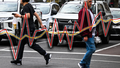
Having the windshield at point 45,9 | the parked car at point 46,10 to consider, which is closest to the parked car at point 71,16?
the parked car at point 46,10

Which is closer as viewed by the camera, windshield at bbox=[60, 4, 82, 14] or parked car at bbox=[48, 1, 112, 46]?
parked car at bbox=[48, 1, 112, 46]

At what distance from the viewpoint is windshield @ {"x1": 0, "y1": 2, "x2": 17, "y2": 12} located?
15438 millimetres

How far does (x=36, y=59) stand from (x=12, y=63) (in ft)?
3.94

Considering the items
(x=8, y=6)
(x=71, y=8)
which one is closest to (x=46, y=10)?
(x=8, y=6)

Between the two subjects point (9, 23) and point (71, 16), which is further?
point (71, 16)

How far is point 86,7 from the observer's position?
7.45m

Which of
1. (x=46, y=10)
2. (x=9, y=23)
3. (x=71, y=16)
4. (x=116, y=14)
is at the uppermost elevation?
(x=71, y=16)

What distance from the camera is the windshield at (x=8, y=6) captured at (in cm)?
1544

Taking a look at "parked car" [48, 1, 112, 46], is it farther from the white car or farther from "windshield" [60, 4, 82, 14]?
the white car

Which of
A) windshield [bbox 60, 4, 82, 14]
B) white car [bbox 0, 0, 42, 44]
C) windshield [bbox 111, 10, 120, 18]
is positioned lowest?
Result: windshield [bbox 111, 10, 120, 18]

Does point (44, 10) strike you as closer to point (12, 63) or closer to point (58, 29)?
point (58, 29)

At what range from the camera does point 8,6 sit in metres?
15.8

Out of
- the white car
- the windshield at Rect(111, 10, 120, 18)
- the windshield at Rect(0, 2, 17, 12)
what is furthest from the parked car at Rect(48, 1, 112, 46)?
the windshield at Rect(111, 10, 120, 18)

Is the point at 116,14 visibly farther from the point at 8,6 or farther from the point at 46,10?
the point at 8,6
